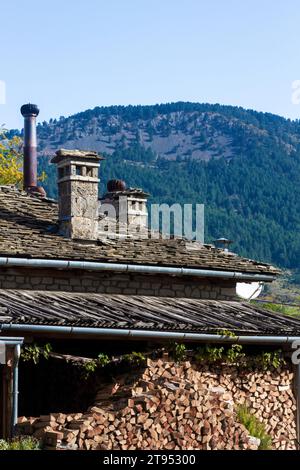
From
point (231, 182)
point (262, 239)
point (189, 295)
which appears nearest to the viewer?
point (189, 295)

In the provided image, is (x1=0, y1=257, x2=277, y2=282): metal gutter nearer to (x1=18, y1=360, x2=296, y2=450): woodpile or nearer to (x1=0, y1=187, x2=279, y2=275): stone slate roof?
(x1=0, y1=187, x2=279, y2=275): stone slate roof

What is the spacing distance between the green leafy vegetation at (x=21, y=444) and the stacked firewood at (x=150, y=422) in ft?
0.46

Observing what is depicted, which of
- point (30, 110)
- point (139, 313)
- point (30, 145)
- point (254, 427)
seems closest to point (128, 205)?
point (30, 110)

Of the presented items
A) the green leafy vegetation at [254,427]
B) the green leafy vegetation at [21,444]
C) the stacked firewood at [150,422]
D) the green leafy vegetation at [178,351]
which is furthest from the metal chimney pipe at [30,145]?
the green leafy vegetation at [21,444]

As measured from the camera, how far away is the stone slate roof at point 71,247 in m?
21.0

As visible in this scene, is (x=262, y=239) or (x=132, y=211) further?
(x=262, y=239)

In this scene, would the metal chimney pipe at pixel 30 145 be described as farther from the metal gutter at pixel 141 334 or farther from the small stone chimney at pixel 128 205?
the metal gutter at pixel 141 334

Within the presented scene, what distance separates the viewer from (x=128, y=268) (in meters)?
21.4

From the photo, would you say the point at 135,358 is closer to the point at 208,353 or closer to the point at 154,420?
the point at 208,353

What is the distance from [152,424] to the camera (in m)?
17.5

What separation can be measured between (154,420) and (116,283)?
4829 mm

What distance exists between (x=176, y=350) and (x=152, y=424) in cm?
268
